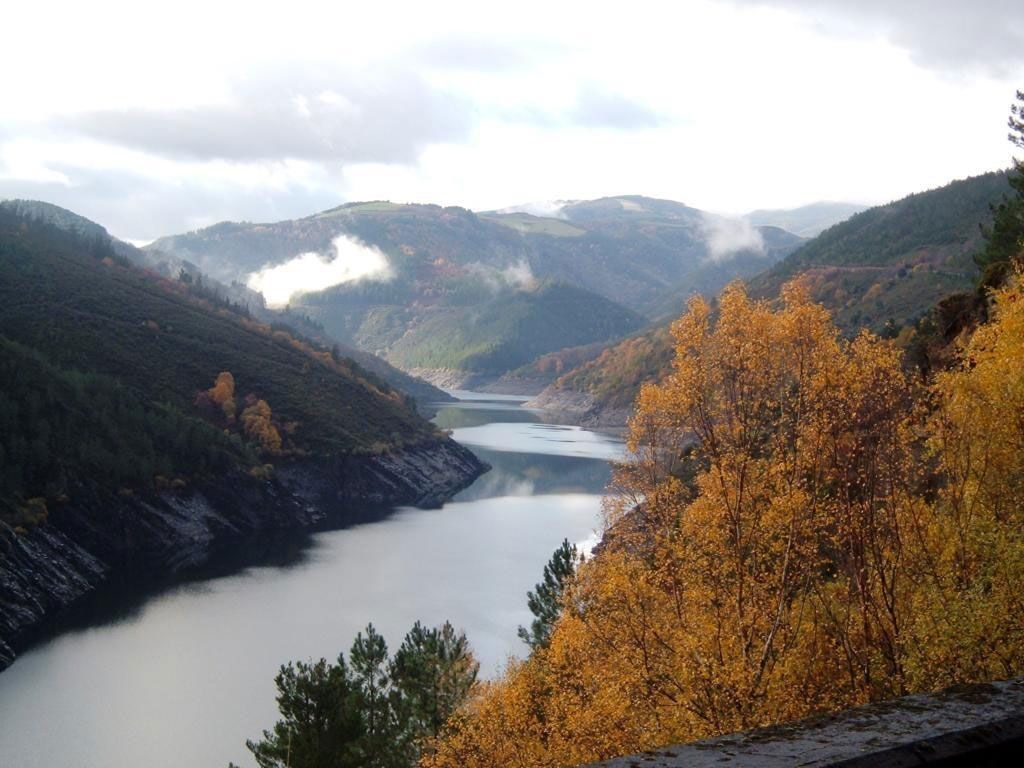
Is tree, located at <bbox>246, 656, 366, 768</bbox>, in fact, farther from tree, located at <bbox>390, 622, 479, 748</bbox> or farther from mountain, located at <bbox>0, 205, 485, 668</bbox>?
mountain, located at <bbox>0, 205, 485, 668</bbox>

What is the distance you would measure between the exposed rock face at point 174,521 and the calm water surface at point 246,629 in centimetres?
498

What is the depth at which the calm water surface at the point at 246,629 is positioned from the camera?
144 feet

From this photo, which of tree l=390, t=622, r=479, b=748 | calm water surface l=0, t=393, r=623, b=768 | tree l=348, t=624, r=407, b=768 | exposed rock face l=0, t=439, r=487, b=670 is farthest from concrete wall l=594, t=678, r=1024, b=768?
exposed rock face l=0, t=439, r=487, b=670

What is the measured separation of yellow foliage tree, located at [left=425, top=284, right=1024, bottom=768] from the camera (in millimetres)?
12070

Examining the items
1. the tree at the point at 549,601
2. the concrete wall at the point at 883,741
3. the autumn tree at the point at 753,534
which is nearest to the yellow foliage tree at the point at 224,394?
the tree at the point at 549,601

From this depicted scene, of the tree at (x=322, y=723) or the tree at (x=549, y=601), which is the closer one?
the tree at (x=322, y=723)

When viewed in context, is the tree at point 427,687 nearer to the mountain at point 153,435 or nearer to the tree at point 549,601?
the tree at point 549,601

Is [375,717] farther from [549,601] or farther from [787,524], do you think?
[787,524]

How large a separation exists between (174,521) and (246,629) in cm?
3434

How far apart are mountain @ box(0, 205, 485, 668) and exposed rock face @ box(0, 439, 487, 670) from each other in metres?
0.18

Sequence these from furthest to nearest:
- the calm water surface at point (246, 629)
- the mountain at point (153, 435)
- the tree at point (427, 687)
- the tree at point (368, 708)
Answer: the mountain at point (153, 435) → the calm water surface at point (246, 629) → the tree at point (427, 687) → the tree at point (368, 708)

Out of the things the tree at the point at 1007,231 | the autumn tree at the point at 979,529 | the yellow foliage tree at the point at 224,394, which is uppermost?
the tree at the point at 1007,231

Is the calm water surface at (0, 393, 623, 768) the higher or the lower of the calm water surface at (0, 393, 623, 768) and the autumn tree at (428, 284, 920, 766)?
the lower

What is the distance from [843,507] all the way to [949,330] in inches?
1032
